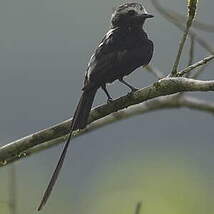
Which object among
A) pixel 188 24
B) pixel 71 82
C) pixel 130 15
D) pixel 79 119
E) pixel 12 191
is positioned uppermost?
pixel 188 24

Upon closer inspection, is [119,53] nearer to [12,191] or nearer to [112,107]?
[112,107]

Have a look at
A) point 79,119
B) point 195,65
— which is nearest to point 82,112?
point 79,119

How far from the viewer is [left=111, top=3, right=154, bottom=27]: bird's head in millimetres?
5312

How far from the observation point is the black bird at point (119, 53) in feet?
16.3

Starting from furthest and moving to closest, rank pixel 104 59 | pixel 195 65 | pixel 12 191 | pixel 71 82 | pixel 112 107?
pixel 71 82, pixel 104 59, pixel 12 191, pixel 112 107, pixel 195 65

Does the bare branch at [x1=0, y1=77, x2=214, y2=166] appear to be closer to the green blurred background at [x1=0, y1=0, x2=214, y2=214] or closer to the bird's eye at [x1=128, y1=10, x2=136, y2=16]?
the bird's eye at [x1=128, y1=10, x2=136, y2=16]

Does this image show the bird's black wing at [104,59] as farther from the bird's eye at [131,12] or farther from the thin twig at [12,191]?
the thin twig at [12,191]

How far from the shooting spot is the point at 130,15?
532cm

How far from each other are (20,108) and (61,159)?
34.1m

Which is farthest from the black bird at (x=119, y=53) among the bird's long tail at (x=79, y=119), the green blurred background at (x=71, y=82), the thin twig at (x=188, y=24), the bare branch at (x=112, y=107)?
the green blurred background at (x=71, y=82)

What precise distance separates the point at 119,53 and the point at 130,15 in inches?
13.5

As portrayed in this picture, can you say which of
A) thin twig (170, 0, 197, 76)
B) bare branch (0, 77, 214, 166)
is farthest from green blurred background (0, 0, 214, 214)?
thin twig (170, 0, 197, 76)

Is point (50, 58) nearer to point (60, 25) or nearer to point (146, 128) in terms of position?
point (60, 25)

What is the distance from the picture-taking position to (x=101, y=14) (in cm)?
4547
